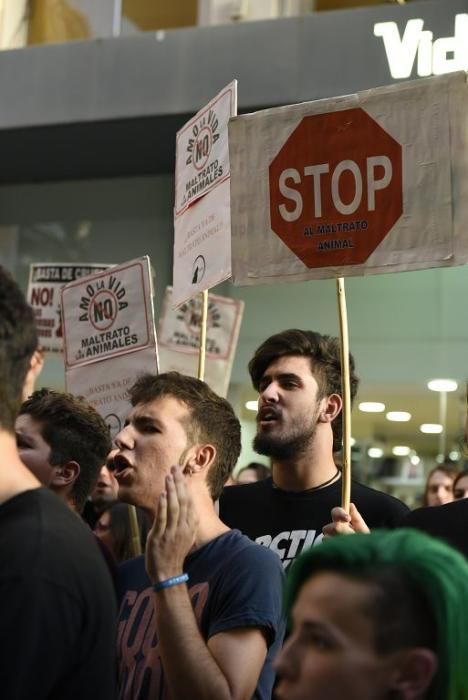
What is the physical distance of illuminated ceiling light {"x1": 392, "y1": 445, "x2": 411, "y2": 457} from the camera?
1005 cm

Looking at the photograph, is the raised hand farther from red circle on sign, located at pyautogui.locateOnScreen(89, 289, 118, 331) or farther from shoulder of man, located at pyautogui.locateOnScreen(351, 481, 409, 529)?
red circle on sign, located at pyautogui.locateOnScreen(89, 289, 118, 331)

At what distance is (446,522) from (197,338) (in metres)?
3.36

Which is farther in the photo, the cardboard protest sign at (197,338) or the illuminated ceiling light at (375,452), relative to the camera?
the illuminated ceiling light at (375,452)

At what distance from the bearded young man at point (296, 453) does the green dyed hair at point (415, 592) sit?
6.25 ft

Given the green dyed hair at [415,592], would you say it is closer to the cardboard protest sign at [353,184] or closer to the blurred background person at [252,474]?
the cardboard protest sign at [353,184]

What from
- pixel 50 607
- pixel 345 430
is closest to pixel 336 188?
pixel 345 430

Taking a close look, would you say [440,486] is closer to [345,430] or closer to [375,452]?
[375,452]

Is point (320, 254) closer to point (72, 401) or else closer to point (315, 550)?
point (72, 401)

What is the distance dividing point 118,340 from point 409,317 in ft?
18.6

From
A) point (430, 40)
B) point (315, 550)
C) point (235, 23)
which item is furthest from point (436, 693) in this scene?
point (235, 23)

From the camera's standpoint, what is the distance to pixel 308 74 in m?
8.77

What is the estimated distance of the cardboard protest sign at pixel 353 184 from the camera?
3273 millimetres

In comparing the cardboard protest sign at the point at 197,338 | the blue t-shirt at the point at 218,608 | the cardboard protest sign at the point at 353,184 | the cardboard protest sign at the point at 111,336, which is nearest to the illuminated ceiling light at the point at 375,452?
the cardboard protest sign at the point at 197,338

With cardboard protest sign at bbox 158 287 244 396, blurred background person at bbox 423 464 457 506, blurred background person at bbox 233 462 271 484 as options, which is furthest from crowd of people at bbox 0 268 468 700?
blurred background person at bbox 423 464 457 506
